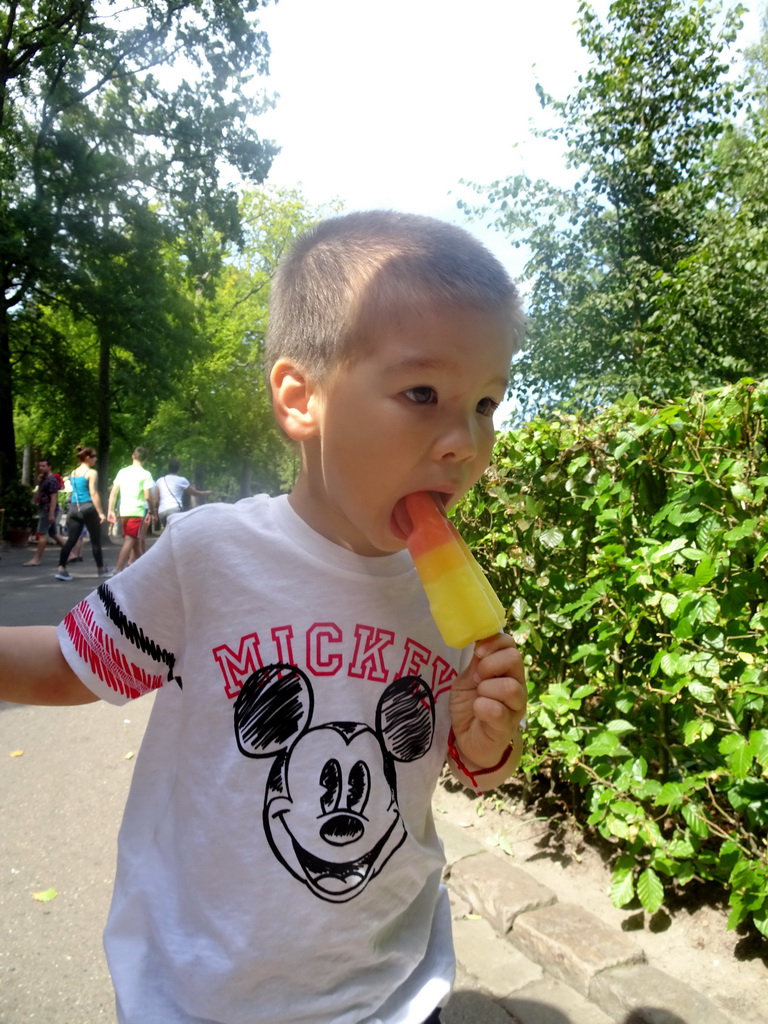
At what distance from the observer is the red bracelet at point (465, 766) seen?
1.54 metres


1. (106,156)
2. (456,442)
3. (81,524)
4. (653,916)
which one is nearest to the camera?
(456,442)

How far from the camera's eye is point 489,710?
1370mm

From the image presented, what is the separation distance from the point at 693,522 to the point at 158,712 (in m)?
1.97

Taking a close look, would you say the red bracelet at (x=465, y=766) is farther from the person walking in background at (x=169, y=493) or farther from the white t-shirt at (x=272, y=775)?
the person walking in background at (x=169, y=493)

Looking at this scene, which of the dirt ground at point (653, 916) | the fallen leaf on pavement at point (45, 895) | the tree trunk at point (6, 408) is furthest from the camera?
the tree trunk at point (6, 408)

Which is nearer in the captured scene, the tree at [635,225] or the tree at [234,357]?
the tree at [635,225]

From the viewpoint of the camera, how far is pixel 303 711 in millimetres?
1421

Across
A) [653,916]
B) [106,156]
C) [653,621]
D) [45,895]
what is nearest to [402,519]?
[653,621]

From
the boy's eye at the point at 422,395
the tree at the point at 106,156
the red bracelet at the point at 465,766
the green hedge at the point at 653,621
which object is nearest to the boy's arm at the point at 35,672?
the red bracelet at the point at 465,766

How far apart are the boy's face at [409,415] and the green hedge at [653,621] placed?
4.77ft

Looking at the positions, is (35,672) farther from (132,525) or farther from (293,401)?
(132,525)

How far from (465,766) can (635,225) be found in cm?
1266

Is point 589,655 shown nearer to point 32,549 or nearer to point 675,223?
point 675,223

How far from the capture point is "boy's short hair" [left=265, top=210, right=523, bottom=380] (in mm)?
1384
